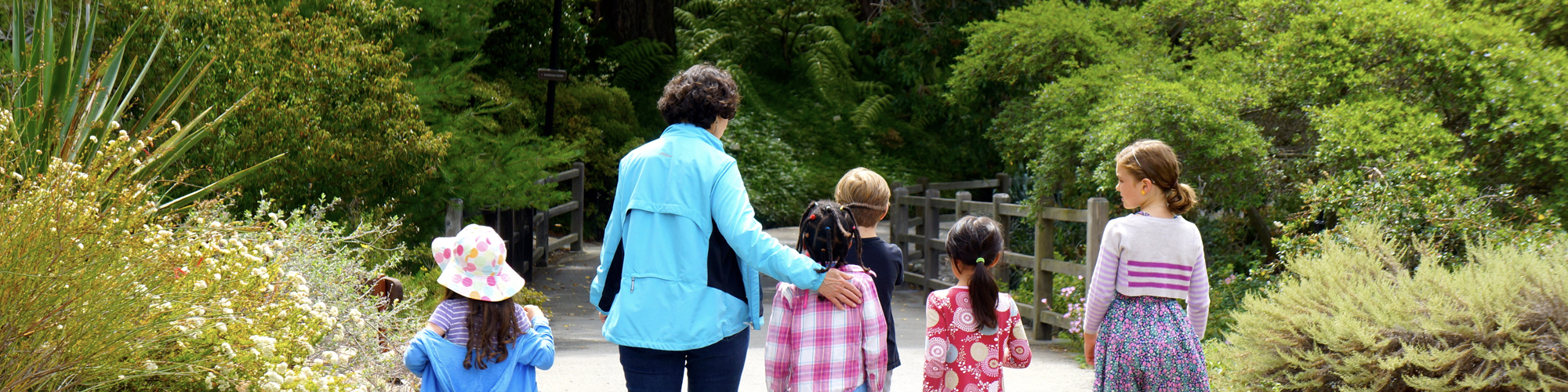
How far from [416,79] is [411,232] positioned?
1094mm

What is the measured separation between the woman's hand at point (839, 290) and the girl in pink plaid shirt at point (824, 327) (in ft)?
0.32

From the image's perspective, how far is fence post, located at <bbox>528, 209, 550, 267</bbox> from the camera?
11277mm

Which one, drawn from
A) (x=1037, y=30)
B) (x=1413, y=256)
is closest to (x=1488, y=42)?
(x=1413, y=256)

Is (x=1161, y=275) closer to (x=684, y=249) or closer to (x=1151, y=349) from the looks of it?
(x=1151, y=349)

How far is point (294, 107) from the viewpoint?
234 inches

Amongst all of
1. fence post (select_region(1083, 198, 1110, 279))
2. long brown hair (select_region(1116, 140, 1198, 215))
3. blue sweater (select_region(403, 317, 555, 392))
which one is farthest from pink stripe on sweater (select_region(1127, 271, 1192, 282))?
fence post (select_region(1083, 198, 1110, 279))

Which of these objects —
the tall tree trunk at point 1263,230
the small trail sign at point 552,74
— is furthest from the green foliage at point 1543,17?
the small trail sign at point 552,74

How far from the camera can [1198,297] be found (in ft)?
10.8

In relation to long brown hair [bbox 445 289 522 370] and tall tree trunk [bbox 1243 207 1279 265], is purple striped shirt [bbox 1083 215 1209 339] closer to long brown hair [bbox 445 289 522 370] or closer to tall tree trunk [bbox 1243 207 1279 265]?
long brown hair [bbox 445 289 522 370]

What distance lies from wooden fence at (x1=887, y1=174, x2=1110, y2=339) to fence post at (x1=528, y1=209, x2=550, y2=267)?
3579 millimetres

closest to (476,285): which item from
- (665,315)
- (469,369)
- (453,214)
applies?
(469,369)

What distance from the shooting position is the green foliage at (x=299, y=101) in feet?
19.3

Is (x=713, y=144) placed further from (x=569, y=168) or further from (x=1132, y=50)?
(x=569, y=168)

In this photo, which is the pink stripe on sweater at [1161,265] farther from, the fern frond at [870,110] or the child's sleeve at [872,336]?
the fern frond at [870,110]
